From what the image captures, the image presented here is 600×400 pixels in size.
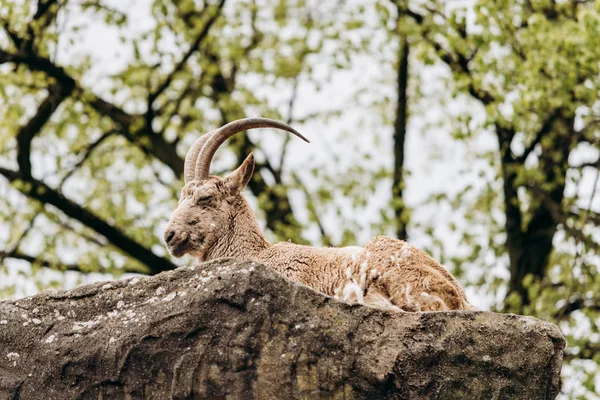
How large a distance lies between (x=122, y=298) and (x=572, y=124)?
1466 centimetres

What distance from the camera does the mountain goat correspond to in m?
9.51

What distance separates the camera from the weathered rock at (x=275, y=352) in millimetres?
8125

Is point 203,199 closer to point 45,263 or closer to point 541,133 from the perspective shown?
point 541,133

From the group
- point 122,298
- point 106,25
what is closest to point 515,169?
point 106,25

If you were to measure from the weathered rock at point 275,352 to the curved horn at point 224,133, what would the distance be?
241cm

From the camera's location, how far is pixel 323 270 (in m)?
10.3

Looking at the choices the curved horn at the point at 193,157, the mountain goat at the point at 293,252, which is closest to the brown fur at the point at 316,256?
the mountain goat at the point at 293,252

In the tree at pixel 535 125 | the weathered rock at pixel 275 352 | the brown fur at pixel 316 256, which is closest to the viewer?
the weathered rock at pixel 275 352

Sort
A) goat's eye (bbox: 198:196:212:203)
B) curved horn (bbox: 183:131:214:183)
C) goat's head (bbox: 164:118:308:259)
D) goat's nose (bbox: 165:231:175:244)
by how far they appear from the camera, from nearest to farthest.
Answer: goat's nose (bbox: 165:231:175:244) < goat's head (bbox: 164:118:308:259) < goat's eye (bbox: 198:196:212:203) < curved horn (bbox: 183:131:214:183)

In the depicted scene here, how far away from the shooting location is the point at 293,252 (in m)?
10.8

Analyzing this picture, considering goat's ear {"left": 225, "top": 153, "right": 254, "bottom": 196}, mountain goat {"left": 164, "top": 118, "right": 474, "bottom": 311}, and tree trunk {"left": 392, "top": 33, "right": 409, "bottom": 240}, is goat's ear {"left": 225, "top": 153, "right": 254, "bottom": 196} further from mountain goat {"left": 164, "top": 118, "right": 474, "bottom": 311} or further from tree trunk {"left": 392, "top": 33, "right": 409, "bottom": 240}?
tree trunk {"left": 392, "top": 33, "right": 409, "bottom": 240}

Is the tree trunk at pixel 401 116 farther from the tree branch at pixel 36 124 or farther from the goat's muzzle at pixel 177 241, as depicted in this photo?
the goat's muzzle at pixel 177 241

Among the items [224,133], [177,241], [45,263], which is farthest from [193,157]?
[45,263]

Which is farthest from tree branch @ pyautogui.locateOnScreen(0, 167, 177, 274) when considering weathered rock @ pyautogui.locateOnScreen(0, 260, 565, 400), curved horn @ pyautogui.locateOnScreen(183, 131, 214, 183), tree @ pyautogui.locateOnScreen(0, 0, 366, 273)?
weathered rock @ pyautogui.locateOnScreen(0, 260, 565, 400)
